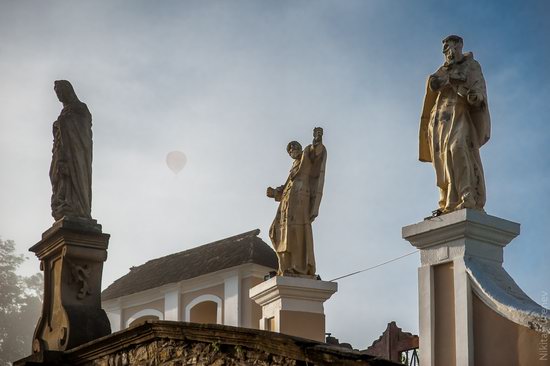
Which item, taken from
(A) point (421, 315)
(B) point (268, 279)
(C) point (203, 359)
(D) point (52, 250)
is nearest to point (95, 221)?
(D) point (52, 250)

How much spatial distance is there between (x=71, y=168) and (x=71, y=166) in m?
0.02

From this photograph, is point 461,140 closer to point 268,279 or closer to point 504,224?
point 504,224

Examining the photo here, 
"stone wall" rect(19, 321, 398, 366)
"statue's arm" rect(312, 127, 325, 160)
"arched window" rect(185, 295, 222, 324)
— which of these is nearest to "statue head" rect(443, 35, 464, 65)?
"stone wall" rect(19, 321, 398, 366)

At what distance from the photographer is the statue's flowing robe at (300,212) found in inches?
480

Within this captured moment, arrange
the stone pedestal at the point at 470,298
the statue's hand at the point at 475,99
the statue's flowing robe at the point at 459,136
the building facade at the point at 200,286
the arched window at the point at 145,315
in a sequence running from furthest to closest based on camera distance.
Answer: the arched window at the point at 145,315 < the building facade at the point at 200,286 < the statue's hand at the point at 475,99 < the statue's flowing robe at the point at 459,136 < the stone pedestal at the point at 470,298

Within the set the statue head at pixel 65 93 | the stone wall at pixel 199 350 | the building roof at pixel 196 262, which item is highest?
the building roof at pixel 196 262

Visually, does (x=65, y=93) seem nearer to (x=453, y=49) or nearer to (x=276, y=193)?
(x=276, y=193)

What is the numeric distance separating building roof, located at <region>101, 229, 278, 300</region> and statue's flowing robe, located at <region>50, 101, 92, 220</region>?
33.7ft

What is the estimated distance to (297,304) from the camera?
11.9m

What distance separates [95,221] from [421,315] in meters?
4.80

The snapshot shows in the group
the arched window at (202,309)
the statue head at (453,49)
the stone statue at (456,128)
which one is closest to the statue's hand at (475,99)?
the stone statue at (456,128)

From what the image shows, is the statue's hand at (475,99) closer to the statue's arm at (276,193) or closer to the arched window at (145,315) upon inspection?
the statue's arm at (276,193)

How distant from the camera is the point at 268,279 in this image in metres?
12.1

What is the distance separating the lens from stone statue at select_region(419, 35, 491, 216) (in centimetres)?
819
